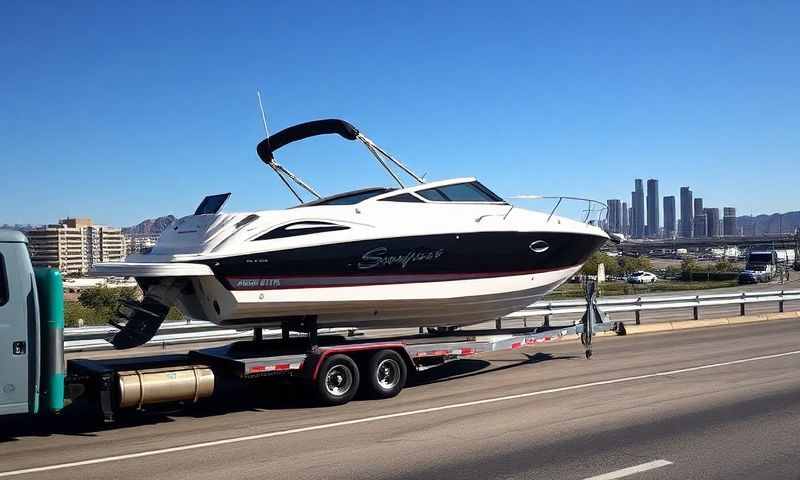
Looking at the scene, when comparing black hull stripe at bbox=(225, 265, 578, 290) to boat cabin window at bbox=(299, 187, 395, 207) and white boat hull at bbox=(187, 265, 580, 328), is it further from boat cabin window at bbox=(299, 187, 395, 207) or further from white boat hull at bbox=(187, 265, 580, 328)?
boat cabin window at bbox=(299, 187, 395, 207)

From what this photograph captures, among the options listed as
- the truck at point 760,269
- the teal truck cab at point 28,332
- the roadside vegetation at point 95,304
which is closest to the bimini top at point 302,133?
the teal truck cab at point 28,332

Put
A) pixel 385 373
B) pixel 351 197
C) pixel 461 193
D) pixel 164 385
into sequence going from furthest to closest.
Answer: pixel 461 193
pixel 351 197
pixel 385 373
pixel 164 385

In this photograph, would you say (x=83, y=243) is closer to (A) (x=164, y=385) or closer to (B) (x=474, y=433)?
(A) (x=164, y=385)

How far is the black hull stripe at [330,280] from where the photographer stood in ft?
32.7

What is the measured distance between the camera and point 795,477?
21.7ft

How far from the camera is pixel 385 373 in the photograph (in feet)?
35.7

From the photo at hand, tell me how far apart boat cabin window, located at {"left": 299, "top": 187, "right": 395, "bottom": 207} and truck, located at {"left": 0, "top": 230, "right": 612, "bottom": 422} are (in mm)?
2087

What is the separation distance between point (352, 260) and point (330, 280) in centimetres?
44

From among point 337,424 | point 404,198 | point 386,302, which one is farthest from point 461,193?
point 337,424

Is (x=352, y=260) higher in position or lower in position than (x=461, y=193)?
lower

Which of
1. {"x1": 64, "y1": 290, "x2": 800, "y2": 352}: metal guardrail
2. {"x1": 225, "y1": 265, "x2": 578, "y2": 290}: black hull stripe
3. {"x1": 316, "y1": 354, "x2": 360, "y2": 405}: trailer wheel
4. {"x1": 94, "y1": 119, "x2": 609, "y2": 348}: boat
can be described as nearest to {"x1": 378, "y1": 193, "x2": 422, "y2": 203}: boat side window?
{"x1": 94, "y1": 119, "x2": 609, "y2": 348}: boat

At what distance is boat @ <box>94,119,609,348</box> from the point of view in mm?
10070

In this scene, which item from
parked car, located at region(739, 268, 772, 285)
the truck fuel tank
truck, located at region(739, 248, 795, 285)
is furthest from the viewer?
truck, located at region(739, 248, 795, 285)

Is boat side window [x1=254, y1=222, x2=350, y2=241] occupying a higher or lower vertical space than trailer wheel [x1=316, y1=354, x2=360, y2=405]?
higher
